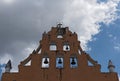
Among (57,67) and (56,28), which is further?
(56,28)

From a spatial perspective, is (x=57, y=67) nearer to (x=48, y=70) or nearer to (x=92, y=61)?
(x=48, y=70)

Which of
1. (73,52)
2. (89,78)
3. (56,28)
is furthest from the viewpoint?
(56,28)

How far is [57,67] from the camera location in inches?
713

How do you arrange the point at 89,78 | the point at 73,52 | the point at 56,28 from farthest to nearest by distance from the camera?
1. the point at 56,28
2. the point at 73,52
3. the point at 89,78

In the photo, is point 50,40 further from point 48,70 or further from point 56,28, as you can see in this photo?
point 48,70

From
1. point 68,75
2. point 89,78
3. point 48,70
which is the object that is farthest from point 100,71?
point 48,70

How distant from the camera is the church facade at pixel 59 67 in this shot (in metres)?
17.7

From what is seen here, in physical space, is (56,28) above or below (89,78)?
above

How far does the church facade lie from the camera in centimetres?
1770

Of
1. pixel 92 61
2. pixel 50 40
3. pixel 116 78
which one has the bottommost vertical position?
pixel 116 78

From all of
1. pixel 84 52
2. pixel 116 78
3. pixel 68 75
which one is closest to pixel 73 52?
pixel 84 52

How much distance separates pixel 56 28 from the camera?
806 inches

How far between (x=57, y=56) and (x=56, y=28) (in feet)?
9.12

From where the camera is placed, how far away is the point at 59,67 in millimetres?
18094
